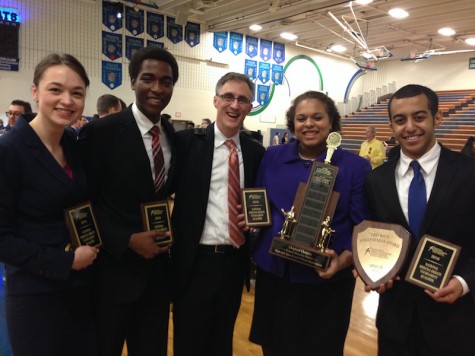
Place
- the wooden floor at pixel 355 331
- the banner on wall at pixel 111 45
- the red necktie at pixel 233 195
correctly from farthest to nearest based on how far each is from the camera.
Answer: the banner on wall at pixel 111 45
the wooden floor at pixel 355 331
the red necktie at pixel 233 195

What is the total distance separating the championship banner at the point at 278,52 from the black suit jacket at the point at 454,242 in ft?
47.0

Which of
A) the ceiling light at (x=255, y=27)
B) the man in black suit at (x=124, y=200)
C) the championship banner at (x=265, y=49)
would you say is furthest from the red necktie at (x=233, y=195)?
the championship banner at (x=265, y=49)

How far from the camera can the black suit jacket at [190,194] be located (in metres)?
1.98

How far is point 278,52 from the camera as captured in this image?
50.1 ft

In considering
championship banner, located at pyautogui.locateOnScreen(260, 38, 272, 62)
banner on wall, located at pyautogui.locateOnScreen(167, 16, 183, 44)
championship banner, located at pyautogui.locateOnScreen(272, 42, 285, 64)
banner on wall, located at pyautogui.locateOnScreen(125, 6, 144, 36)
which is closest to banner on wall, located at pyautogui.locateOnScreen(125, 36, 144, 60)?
banner on wall, located at pyautogui.locateOnScreen(125, 6, 144, 36)

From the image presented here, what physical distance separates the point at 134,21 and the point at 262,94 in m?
5.49

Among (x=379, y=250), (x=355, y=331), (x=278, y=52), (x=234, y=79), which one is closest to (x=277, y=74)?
(x=278, y=52)

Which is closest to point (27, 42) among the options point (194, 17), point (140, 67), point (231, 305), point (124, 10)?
point (124, 10)

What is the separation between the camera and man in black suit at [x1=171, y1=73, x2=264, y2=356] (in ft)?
6.57

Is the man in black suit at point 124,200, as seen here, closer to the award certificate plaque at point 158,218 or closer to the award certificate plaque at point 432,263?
the award certificate plaque at point 158,218

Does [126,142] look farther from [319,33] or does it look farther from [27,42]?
[319,33]

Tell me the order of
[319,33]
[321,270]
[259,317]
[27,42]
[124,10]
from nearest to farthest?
[321,270] → [259,317] → [27,42] → [124,10] → [319,33]

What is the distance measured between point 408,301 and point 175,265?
1125mm

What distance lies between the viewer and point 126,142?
185cm
